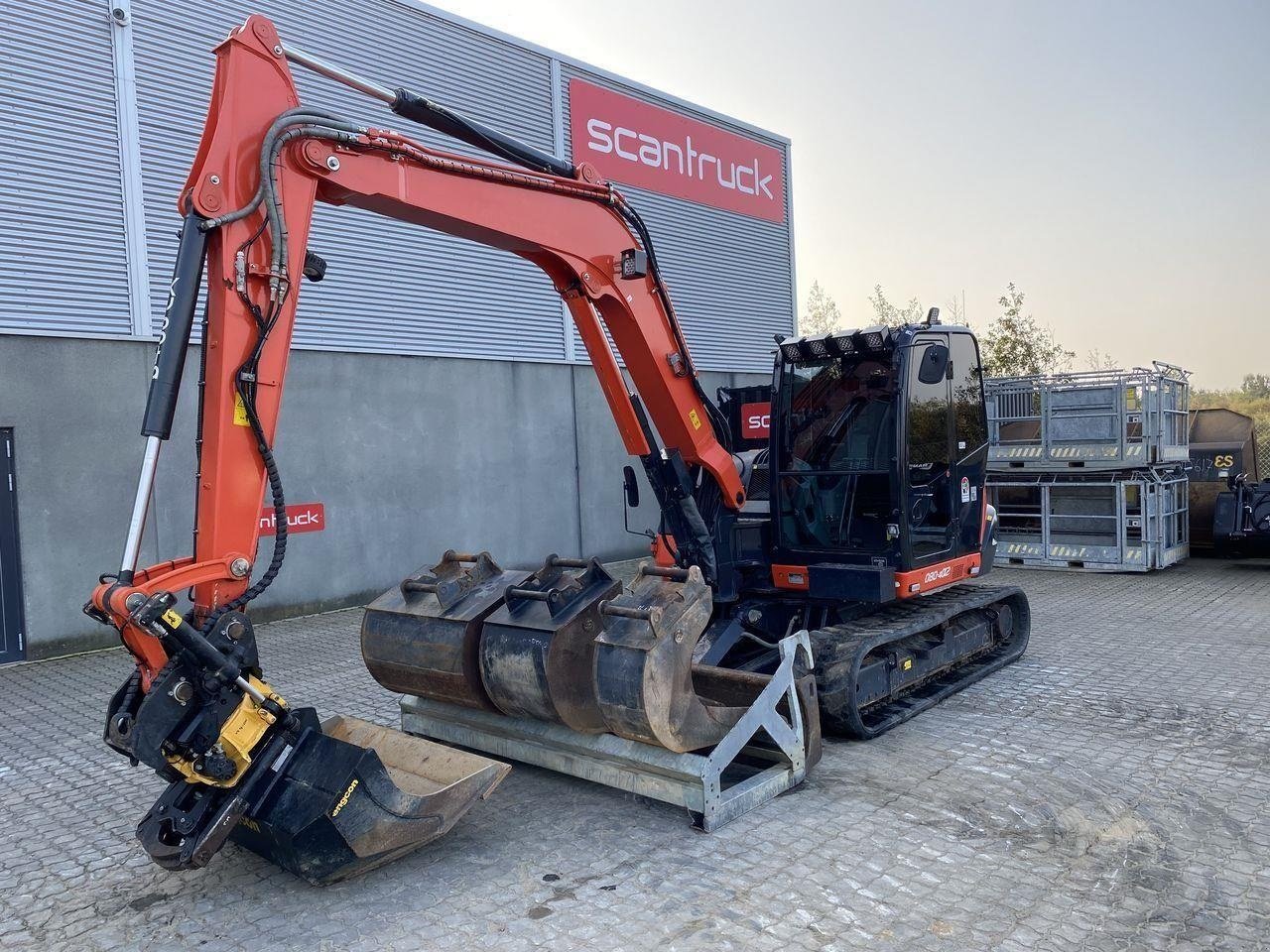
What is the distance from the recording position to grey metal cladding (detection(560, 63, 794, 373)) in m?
15.0

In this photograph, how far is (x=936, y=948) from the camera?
329 cm

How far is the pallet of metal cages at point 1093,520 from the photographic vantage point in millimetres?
11711

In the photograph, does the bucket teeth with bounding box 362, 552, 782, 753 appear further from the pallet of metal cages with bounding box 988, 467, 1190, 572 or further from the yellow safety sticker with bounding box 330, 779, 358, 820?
the pallet of metal cages with bounding box 988, 467, 1190, 572

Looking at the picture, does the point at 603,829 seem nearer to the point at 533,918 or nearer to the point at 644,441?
the point at 533,918

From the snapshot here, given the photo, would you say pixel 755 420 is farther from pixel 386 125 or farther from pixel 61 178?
pixel 61 178

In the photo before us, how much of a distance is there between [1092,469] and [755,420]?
19.7 feet

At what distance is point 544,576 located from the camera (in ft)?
16.2

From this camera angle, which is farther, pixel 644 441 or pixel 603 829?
pixel 644 441

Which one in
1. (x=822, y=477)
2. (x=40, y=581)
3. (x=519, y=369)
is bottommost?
(x=40, y=581)

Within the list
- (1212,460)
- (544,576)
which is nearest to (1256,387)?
(1212,460)

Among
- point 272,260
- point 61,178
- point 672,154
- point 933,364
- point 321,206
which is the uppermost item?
point 672,154

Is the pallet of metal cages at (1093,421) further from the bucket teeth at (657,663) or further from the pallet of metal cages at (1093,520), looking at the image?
the bucket teeth at (657,663)

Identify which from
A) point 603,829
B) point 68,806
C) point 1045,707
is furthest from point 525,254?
point 1045,707

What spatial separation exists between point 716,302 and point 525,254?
35.9 ft
